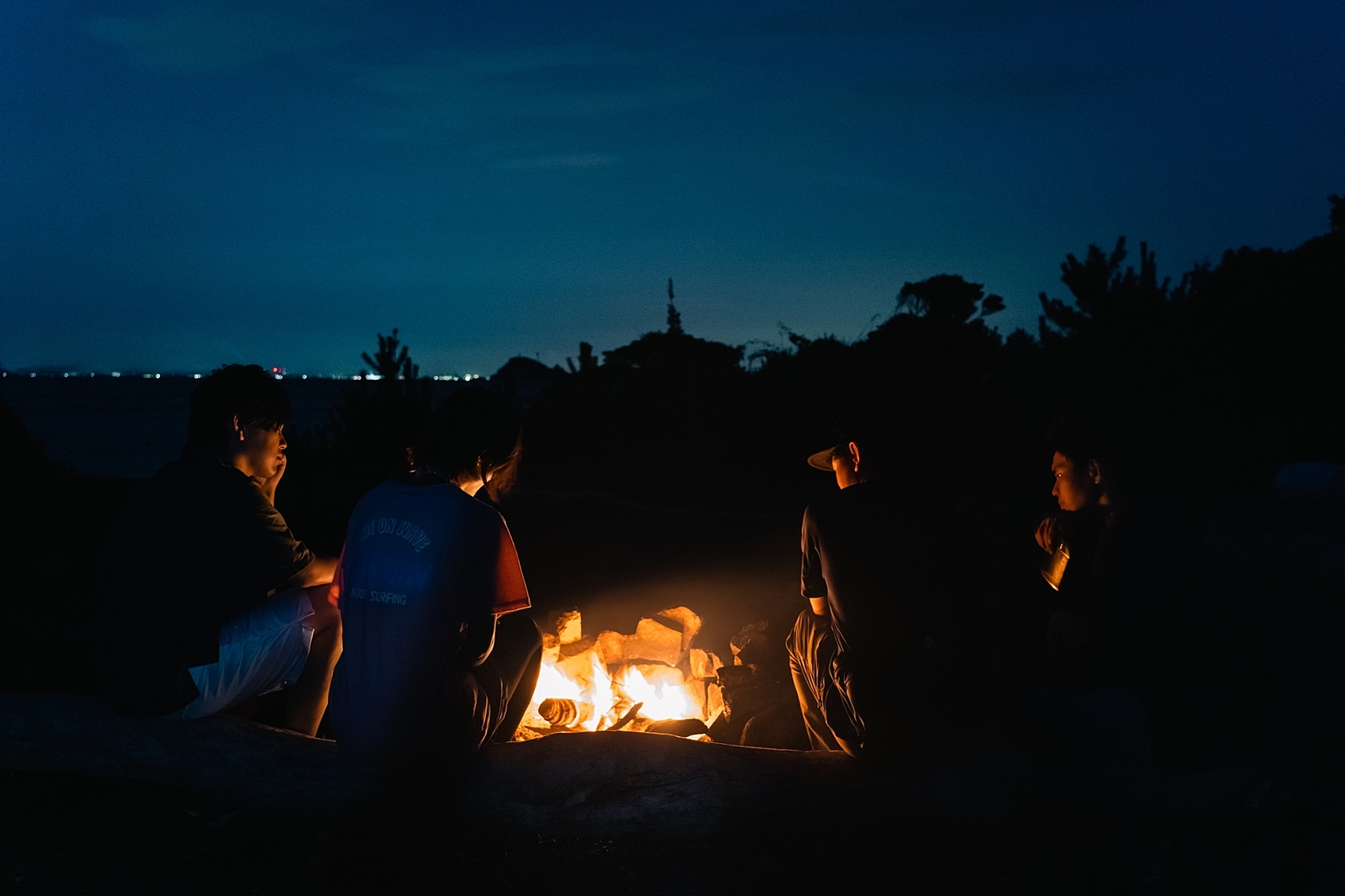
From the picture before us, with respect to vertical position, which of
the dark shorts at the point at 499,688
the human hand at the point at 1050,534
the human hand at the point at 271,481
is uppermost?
the human hand at the point at 271,481

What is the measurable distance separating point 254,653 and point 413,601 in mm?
916

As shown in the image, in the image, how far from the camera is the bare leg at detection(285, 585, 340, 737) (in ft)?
12.5

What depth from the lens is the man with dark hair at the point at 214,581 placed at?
3342mm

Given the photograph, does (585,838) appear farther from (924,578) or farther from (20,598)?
(20,598)

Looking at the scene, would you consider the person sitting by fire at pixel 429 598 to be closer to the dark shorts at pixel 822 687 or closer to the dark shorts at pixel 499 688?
the dark shorts at pixel 499 688

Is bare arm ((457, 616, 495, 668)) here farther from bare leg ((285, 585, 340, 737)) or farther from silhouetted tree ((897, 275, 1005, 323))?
silhouetted tree ((897, 275, 1005, 323))

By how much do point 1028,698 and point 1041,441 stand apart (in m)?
9.76

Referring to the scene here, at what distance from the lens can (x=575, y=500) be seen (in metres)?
10.3

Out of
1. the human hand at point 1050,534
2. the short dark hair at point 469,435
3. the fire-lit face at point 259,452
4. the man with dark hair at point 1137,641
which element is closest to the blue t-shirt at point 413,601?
the short dark hair at point 469,435

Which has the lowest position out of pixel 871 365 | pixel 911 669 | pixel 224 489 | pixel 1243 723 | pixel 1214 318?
pixel 1243 723

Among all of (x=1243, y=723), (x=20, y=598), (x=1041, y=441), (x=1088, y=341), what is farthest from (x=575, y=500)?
(x=1088, y=341)

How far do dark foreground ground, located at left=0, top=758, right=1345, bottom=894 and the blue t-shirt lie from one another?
1.41 ft

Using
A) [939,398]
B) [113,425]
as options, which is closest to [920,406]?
[939,398]

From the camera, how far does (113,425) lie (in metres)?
71.2
